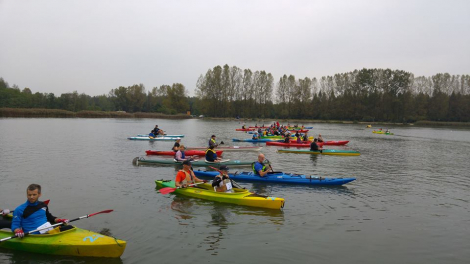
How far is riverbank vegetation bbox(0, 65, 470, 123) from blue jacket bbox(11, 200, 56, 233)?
86873 millimetres

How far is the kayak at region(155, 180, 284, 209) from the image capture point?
1031 cm

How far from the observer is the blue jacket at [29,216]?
21.9 feet

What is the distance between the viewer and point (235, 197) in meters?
10.6

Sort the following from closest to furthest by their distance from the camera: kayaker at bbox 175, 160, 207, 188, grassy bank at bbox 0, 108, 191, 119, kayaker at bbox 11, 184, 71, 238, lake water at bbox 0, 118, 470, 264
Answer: kayaker at bbox 11, 184, 71, 238
lake water at bbox 0, 118, 470, 264
kayaker at bbox 175, 160, 207, 188
grassy bank at bbox 0, 108, 191, 119

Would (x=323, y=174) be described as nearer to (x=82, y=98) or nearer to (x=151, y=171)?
(x=151, y=171)

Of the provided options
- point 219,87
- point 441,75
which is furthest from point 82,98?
point 441,75

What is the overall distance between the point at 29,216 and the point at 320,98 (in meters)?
94.7

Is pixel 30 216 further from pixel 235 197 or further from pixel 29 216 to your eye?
pixel 235 197

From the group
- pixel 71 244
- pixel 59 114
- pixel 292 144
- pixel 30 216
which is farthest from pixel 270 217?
pixel 59 114

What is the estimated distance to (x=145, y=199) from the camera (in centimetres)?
1152

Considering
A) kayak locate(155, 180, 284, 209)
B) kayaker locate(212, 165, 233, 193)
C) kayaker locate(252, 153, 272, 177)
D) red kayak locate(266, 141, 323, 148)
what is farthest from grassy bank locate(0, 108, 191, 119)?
kayaker locate(212, 165, 233, 193)

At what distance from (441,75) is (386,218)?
101m

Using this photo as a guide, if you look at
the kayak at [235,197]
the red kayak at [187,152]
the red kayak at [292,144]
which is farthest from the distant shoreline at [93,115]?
the kayak at [235,197]

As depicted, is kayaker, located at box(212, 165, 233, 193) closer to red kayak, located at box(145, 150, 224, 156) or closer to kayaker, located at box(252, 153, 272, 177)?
kayaker, located at box(252, 153, 272, 177)
